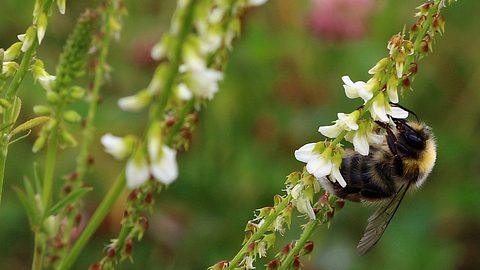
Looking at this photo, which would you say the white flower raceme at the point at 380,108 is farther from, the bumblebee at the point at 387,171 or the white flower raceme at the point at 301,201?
the bumblebee at the point at 387,171

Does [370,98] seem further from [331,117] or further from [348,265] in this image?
[331,117]

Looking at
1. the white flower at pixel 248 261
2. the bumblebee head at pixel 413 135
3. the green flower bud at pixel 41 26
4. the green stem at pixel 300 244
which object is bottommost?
the bumblebee head at pixel 413 135

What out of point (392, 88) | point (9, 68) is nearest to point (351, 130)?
point (392, 88)

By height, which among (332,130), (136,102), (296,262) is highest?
(136,102)

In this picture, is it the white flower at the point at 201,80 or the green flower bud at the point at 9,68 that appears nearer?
the white flower at the point at 201,80

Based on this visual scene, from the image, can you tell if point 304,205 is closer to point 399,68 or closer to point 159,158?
point 399,68

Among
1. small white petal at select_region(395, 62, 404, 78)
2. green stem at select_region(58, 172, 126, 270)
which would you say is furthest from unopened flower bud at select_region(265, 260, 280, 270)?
small white petal at select_region(395, 62, 404, 78)

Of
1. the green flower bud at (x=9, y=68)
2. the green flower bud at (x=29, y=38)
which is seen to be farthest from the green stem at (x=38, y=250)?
the green flower bud at (x=29, y=38)

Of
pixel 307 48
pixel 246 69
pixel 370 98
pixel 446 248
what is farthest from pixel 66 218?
pixel 307 48
